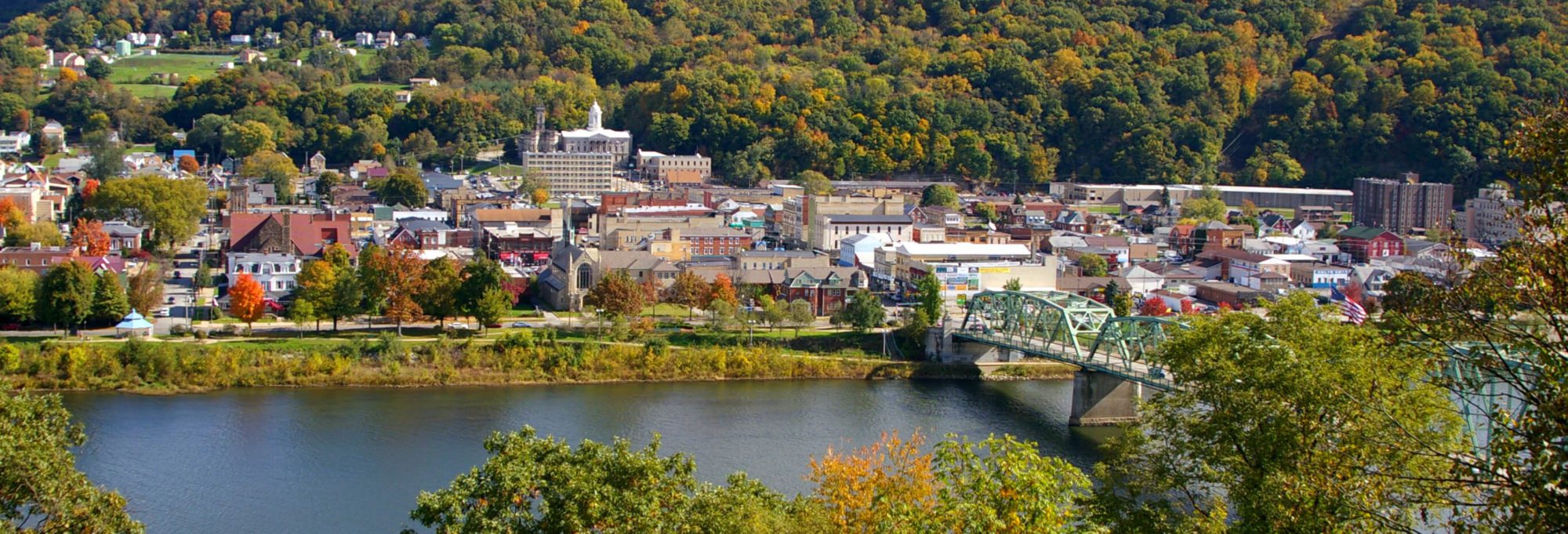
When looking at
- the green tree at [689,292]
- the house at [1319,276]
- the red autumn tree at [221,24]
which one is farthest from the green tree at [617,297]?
the red autumn tree at [221,24]

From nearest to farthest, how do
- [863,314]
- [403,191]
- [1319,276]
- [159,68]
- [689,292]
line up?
1. [863,314]
2. [689,292]
3. [1319,276]
4. [403,191]
5. [159,68]

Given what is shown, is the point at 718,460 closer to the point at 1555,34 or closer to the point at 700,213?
the point at 700,213

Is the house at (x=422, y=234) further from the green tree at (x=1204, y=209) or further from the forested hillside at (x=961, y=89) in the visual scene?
the green tree at (x=1204, y=209)

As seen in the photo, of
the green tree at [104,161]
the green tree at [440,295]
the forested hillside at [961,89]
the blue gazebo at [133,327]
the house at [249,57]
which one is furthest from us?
the house at [249,57]

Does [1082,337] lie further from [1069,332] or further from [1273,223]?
[1273,223]

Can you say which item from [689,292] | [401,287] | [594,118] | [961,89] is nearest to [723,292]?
[689,292]
